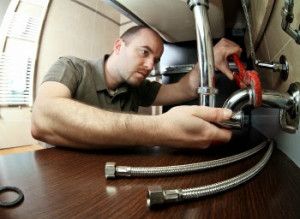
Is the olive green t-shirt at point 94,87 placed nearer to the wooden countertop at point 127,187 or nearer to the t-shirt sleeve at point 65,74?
the t-shirt sleeve at point 65,74

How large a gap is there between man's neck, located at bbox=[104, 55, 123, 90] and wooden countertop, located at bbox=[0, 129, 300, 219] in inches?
18.7

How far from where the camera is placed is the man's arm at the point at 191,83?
575 millimetres

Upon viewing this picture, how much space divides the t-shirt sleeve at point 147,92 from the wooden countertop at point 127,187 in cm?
52

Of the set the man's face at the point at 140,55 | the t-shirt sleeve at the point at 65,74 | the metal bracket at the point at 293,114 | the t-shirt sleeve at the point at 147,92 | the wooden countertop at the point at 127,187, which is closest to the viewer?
the wooden countertop at the point at 127,187

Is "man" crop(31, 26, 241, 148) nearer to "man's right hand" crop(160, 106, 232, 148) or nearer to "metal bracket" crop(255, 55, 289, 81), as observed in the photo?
"man's right hand" crop(160, 106, 232, 148)

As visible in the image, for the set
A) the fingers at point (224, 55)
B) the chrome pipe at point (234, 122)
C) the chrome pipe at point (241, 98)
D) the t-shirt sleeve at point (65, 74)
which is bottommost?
the chrome pipe at point (234, 122)

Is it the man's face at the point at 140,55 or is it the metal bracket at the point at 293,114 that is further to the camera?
the man's face at the point at 140,55

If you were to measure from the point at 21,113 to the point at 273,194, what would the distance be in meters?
1.38

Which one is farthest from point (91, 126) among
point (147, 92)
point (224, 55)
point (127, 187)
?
point (147, 92)

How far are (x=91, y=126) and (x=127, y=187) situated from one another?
16cm

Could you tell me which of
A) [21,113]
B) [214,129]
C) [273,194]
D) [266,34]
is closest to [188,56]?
[266,34]

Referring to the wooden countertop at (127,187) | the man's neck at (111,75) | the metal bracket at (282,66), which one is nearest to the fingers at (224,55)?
the metal bracket at (282,66)

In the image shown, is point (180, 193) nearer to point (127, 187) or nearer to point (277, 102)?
point (127, 187)

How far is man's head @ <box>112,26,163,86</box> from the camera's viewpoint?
75 centimetres
